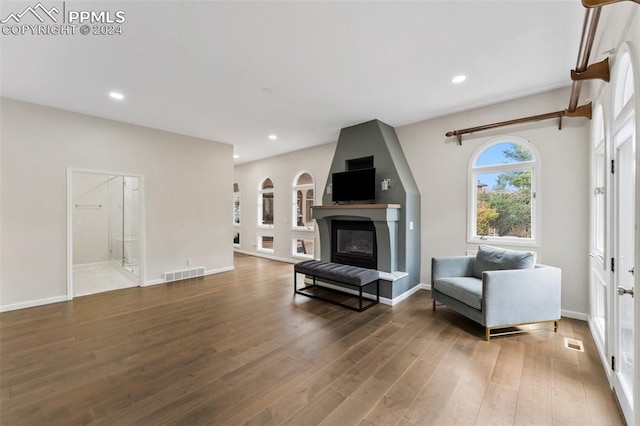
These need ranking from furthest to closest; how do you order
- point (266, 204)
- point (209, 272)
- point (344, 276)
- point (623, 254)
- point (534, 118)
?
point (266, 204)
point (209, 272)
point (344, 276)
point (534, 118)
point (623, 254)

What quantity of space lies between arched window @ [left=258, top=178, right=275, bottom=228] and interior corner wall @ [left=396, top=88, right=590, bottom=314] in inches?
182

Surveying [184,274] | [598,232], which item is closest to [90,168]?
[184,274]

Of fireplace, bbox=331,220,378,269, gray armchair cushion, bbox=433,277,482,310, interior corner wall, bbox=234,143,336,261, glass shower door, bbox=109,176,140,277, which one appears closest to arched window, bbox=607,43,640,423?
gray armchair cushion, bbox=433,277,482,310

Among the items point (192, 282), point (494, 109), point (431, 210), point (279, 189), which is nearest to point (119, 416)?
point (192, 282)

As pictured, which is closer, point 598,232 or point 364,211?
point 598,232

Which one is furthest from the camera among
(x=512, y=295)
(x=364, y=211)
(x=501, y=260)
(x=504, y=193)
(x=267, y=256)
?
(x=267, y=256)

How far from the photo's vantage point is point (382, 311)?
11.9 ft

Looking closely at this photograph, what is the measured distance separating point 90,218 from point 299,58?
276 inches

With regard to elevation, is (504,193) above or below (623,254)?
above

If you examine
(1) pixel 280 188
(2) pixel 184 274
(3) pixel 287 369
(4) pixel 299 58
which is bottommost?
(3) pixel 287 369

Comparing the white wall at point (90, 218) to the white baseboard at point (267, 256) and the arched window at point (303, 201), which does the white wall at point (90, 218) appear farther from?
the arched window at point (303, 201)

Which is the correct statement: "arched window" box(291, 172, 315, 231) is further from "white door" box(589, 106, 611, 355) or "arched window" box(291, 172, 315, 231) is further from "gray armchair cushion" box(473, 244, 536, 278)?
"white door" box(589, 106, 611, 355)

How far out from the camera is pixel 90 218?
656cm

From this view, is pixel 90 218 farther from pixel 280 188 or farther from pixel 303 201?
pixel 303 201
